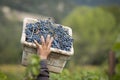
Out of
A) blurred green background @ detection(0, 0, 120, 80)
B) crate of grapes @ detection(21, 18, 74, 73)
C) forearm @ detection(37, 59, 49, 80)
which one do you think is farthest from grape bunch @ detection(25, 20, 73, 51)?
blurred green background @ detection(0, 0, 120, 80)

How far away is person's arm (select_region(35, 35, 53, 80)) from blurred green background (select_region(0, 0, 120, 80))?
24.0 m

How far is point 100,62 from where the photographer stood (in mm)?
27312

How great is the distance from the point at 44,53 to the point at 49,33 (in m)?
0.22

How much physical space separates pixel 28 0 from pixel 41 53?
101ft

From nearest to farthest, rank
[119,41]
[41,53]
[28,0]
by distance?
[119,41] → [41,53] → [28,0]

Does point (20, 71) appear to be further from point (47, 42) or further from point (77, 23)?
point (77, 23)

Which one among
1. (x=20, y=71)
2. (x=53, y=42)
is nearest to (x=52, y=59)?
(x=53, y=42)

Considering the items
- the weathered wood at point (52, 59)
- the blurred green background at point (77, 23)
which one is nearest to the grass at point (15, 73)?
the weathered wood at point (52, 59)

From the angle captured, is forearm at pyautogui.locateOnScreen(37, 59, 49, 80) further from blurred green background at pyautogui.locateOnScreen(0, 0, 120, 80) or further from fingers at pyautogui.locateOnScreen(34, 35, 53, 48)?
blurred green background at pyautogui.locateOnScreen(0, 0, 120, 80)

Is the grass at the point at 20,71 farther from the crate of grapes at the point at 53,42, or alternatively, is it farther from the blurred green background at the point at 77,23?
the blurred green background at the point at 77,23

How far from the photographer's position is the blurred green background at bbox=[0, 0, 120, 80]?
27719mm

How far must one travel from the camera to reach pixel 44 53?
7.63 ft

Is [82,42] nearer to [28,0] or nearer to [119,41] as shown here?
[28,0]

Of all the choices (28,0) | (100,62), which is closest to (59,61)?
(100,62)
